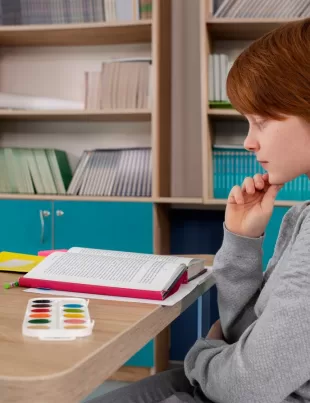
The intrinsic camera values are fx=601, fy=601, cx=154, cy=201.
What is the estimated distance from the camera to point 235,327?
1.17 m

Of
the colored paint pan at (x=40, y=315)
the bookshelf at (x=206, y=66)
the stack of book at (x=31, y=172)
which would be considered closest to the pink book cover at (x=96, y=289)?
the colored paint pan at (x=40, y=315)

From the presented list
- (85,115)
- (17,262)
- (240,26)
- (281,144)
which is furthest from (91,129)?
(281,144)

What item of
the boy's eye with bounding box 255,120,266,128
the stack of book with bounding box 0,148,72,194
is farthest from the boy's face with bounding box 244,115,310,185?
the stack of book with bounding box 0,148,72,194

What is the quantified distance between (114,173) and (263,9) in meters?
1.02

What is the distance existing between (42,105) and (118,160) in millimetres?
473

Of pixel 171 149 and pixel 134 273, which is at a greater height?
pixel 171 149

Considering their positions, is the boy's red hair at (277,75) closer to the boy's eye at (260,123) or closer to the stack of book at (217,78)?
the boy's eye at (260,123)

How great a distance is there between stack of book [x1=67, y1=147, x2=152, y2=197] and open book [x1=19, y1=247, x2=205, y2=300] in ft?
5.38

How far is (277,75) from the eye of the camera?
94 centimetres

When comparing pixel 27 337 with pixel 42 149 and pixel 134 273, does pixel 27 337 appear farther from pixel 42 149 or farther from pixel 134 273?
pixel 42 149

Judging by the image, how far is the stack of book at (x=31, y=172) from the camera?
298cm

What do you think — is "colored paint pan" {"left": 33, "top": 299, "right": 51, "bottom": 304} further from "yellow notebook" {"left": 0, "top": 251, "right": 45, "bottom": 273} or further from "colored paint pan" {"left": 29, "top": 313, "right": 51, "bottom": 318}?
"yellow notebook" {"left": 0, "top": 251, "right": 45, "bottom": 273}

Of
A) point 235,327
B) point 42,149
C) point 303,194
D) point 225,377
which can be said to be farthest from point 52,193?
point 225,377

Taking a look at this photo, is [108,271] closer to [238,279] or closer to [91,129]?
[238,279]
